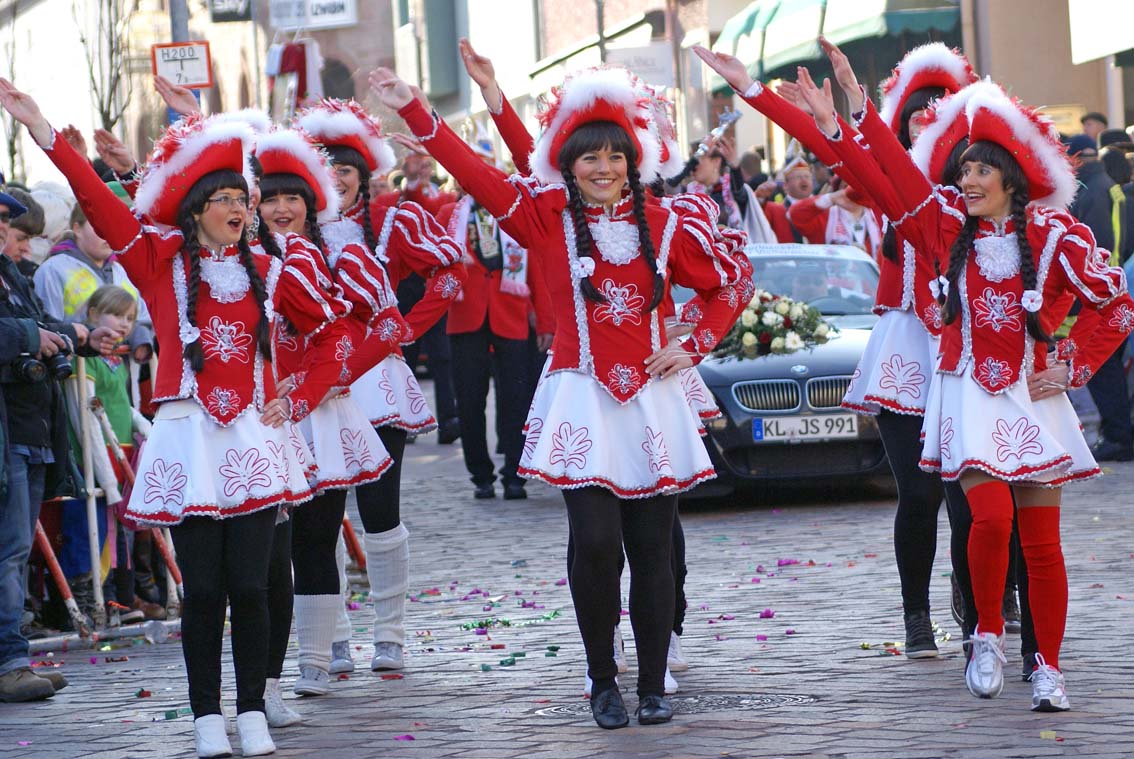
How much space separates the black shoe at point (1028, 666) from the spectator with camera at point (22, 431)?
11.7ft

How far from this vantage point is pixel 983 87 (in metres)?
7.08

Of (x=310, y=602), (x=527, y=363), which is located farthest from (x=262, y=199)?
(x=527, y=363)

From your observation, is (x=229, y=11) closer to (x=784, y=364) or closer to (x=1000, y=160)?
(x=784, y=364)

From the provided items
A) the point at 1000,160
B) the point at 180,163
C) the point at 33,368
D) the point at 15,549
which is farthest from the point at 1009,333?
the point at 15,549

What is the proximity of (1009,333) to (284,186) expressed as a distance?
2669 mm

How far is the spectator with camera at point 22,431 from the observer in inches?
315

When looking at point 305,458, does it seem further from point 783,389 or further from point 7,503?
point 783,389

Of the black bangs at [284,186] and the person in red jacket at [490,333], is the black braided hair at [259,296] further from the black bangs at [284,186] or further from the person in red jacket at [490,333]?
the person in red jacket at [490,333]

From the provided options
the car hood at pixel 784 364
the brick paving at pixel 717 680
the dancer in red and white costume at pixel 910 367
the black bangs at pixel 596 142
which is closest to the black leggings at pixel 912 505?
the dancer in red and white costume at pixel 910 367

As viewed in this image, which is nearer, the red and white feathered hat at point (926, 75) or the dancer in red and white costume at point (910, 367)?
the dancer in red and white costume at point (910, 367)

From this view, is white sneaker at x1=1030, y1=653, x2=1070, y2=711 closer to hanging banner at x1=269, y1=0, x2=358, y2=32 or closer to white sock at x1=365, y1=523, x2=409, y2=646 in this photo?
white sock at x1=365, y1=523, x2=409, y2=646

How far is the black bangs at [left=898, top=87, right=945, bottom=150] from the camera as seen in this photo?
26.2 ft

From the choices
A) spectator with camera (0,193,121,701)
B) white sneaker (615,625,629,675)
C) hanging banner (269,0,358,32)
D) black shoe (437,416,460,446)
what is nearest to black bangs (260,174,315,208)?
spectator with camera (0,193,121,701)

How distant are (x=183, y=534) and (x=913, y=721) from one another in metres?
2.34
